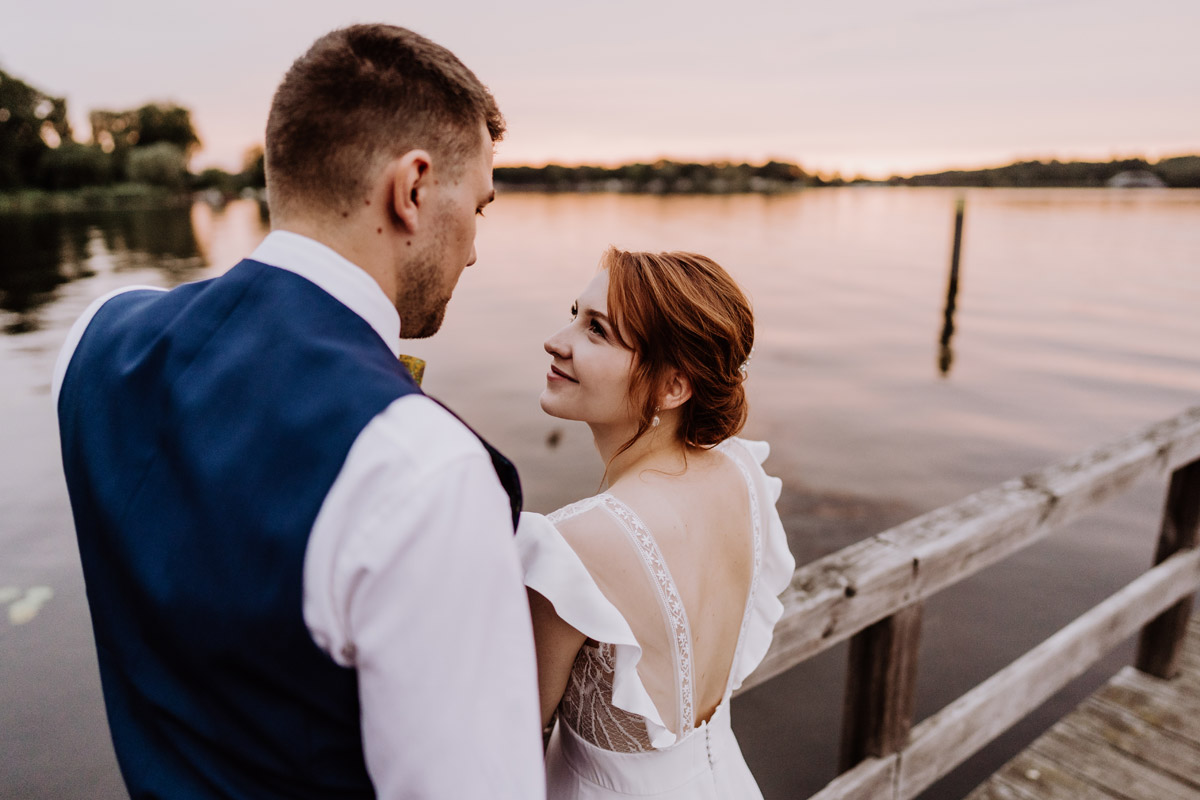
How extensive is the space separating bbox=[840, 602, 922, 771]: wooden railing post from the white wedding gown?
2.79ft

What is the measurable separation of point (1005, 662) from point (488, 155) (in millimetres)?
8245

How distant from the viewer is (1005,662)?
772cm

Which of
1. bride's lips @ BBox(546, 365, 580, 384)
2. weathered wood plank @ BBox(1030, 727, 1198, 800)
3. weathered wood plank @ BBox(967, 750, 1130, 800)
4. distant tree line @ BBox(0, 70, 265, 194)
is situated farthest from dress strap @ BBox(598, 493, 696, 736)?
distant tree line @ BBox(0, 70, 265, 194)

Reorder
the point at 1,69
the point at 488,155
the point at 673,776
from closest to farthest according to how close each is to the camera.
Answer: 1. the point at 488,155
2. the point at 673,776
3. the point at 1,69

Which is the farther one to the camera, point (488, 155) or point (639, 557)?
point (639, 557)

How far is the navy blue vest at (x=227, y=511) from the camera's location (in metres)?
0.94

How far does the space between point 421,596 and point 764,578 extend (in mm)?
1364

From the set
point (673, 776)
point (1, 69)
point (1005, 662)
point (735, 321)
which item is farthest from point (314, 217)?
point (1, 69)

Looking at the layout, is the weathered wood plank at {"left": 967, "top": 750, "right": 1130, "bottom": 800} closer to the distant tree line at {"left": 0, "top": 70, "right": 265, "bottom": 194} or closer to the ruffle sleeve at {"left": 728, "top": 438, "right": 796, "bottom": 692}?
the ruffle sleeve at {"left": 728, "top": 438, "right": 796, "bottom": 692}

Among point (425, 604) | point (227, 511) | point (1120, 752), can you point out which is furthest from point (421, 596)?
point (1120, 752)

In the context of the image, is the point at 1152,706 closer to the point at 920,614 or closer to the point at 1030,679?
the point at 1030,679

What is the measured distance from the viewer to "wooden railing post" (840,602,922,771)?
2.67 meters

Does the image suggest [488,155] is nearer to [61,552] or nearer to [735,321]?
[735,321]

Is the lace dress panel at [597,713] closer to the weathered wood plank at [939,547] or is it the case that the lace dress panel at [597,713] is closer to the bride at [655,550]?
the bride at [655,550]
